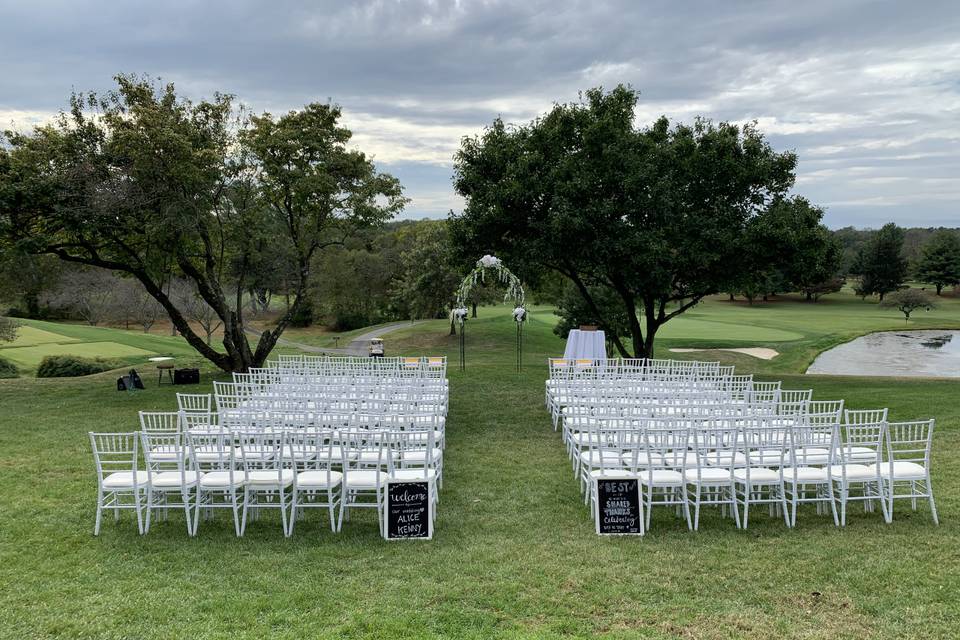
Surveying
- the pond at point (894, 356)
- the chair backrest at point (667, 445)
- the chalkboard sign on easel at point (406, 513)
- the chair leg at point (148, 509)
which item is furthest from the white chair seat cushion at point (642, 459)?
the pond at point (894, 356)

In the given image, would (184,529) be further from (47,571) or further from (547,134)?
(547,134)

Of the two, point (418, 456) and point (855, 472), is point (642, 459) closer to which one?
point (855, 472)

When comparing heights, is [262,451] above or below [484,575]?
above

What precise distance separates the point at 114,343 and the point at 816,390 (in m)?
33.0

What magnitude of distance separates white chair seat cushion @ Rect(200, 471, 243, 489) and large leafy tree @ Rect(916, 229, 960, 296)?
86318 millimetres

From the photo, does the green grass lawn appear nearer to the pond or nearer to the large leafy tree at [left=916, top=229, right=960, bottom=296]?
the pond

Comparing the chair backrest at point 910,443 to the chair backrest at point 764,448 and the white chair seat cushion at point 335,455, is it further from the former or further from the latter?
the white chair seat cushion at point 335,455

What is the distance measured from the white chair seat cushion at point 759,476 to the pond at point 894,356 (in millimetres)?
23620

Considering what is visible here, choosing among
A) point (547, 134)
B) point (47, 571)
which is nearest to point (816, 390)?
point (547, 134)

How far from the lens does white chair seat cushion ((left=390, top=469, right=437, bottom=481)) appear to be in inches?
241

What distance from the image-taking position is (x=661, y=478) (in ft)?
20.7

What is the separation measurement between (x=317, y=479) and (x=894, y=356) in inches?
1378

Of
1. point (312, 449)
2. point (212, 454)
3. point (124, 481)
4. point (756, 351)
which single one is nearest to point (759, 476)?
point (312, 449)

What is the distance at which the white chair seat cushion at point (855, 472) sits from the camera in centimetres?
629
